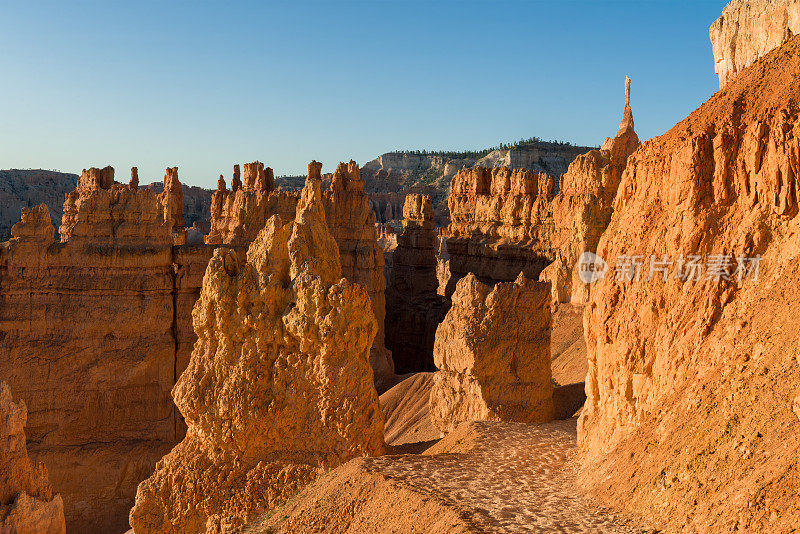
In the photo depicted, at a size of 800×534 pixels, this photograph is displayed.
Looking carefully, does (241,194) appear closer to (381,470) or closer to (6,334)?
(6,334)

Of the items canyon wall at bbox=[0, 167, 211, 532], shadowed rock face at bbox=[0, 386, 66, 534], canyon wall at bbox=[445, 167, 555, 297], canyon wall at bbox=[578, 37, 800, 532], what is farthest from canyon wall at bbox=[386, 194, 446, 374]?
canyon wall at bbox=[578, 37, 800, 532]

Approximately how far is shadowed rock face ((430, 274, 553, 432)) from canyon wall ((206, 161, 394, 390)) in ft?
38.1

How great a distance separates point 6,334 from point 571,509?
56.1 feet

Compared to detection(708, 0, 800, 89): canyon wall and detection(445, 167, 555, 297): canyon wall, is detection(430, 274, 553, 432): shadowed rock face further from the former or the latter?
detection(445, 167, 555, 297): canyon wall

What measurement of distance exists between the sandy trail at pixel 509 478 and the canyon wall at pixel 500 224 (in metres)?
19.9

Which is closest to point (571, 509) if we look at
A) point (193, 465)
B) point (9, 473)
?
point (193, 465)

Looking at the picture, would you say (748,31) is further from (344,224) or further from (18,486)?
(344,224)

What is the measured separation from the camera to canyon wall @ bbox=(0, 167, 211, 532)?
19.5 m

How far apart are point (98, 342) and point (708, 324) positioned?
57.1 ft

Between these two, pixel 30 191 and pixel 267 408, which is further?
pixel 30 191

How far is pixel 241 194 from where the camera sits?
95.3 ft

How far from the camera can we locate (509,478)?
400 inches
